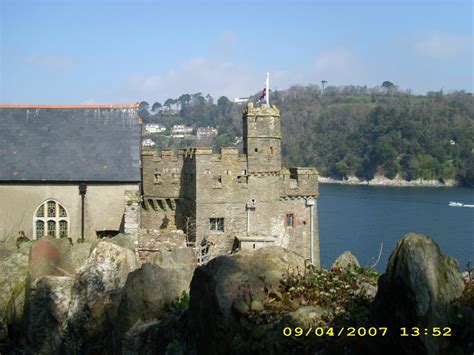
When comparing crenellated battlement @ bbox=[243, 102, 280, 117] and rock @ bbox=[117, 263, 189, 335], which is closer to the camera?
rock @ bbox=[117, 263, 189, 335]

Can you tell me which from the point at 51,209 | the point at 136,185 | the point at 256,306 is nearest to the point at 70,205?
the point at 51,209

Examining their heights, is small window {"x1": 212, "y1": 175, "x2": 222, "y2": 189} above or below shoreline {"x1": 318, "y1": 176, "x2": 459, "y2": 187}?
above

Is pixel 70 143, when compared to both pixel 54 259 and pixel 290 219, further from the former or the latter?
pixel 290 219

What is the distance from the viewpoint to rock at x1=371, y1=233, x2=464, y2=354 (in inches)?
291

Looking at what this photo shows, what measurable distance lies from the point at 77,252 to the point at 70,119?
9.93 metres

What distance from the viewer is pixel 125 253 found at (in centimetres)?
1623

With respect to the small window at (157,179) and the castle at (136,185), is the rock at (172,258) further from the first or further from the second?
the small window at (157,179)

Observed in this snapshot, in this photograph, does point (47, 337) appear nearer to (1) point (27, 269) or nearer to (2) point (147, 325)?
(1) point (27, 269)

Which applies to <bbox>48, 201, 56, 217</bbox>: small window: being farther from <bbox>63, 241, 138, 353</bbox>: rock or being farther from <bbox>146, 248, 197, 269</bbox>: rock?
<bbox>63, 241, 138, 353</bbox>: rock

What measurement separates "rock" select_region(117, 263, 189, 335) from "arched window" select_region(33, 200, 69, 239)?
1191cm

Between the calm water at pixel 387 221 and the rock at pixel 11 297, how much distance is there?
28.6m

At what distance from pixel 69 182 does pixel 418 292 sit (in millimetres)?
18229

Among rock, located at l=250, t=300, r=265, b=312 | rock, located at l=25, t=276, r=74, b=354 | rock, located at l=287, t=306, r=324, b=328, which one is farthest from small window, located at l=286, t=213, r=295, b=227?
rock, located at l=287, t=306, r=324, b=328

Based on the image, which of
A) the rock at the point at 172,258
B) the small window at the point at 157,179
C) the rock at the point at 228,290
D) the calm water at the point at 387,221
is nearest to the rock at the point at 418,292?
the rock at the point at 228,290
